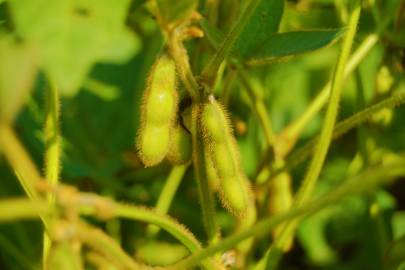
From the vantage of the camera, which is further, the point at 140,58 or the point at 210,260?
the point at 140,58

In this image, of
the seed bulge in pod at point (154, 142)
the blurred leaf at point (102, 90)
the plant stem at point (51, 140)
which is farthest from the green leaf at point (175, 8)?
the blurred leaf at point (102, 90)

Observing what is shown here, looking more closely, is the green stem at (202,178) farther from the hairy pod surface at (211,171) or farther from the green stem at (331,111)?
the green stem at (331,111)

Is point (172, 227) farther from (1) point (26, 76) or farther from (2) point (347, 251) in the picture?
(2) point (347, 251)

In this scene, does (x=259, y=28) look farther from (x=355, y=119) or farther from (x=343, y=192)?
(x=343, y=192)

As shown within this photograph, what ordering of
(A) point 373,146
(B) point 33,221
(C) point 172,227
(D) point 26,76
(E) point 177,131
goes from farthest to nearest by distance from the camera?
(B) point 33,221 → (A) point 373,146 → (E) point 177,131 → (C) point 172,227 → (D) point 26,76

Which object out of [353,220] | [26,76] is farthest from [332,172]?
[26,76]

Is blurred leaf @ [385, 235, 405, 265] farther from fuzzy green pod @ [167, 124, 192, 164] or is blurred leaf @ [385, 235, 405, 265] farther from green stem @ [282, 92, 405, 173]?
fuzzy green pod @ [167, 124, 192, 164]
